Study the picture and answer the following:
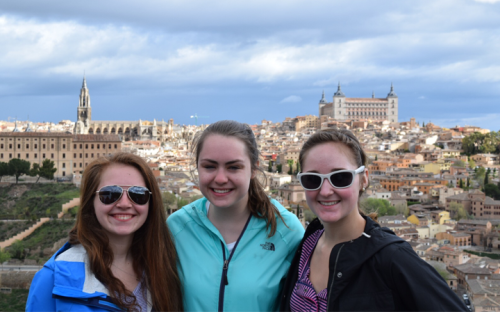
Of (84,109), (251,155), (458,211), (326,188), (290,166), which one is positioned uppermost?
(84,109)

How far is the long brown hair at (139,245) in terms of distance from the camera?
1.77m

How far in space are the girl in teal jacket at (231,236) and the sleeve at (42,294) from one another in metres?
0.49

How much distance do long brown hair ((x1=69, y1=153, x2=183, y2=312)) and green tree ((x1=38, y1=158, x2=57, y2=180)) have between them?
85.0ft

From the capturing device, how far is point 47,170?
26234mm

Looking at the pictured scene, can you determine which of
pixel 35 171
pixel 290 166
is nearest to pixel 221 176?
pixel 35 171

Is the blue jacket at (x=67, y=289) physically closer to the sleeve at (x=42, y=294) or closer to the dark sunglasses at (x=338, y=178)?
the sleeve at (x=42, y=294)

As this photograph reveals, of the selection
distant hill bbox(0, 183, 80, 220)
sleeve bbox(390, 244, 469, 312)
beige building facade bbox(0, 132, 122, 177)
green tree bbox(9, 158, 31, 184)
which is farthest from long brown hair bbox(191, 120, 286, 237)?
beige building facade bbox(0, 132, 122, 177)

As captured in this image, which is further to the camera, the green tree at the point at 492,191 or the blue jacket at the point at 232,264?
the green tree at the point at 492,191

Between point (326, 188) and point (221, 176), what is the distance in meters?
0.41

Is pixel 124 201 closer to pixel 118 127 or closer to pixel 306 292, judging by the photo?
pixel 306 292

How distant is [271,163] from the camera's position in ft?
131

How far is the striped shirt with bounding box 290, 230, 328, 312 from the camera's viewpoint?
5.66ft

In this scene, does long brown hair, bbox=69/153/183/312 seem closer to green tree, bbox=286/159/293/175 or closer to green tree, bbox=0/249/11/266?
green tree, bbox=0/249/11/266

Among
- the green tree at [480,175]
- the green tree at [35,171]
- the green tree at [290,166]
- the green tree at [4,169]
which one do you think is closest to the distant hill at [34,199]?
the green tree at [4,169]
